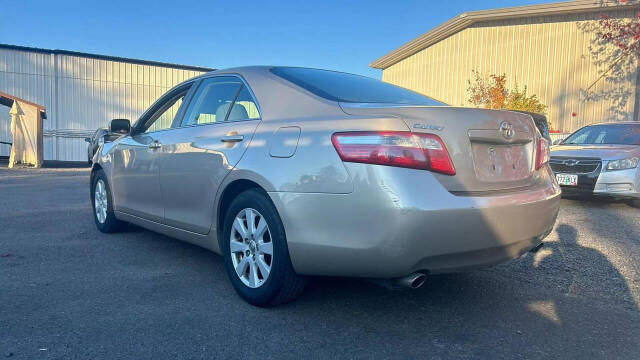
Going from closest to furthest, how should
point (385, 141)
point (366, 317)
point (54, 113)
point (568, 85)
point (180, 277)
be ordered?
point (385, 141)
point (366, 317)
point (180, 277)
point (568, 85)
point (54, 113)

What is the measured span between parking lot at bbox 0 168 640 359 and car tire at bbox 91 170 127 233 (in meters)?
0.45

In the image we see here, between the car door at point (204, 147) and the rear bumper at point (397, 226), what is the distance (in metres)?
0.69

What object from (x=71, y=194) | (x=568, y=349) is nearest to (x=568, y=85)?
(x=71, y=194)

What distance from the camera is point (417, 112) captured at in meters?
2.61

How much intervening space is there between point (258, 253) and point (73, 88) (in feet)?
70.5

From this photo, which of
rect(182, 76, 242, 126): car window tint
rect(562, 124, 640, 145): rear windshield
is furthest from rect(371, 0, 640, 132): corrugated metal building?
rect(182, 76, 242, 126): car window tint

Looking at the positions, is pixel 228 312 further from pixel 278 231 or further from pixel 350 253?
pixel 350 253

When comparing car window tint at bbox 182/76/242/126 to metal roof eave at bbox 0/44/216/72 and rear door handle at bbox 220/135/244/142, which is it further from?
metal roof eave at bbox 0/44/216/72

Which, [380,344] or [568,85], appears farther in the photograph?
[568,85]

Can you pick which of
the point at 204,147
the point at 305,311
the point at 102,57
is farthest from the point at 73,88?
the point at 305,311

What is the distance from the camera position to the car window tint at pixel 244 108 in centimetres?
330

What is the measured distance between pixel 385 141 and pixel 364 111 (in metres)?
0.31

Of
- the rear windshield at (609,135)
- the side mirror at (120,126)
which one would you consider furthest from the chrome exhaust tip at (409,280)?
the rear windshield at (609,135)

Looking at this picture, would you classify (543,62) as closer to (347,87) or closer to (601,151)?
(601,151)
